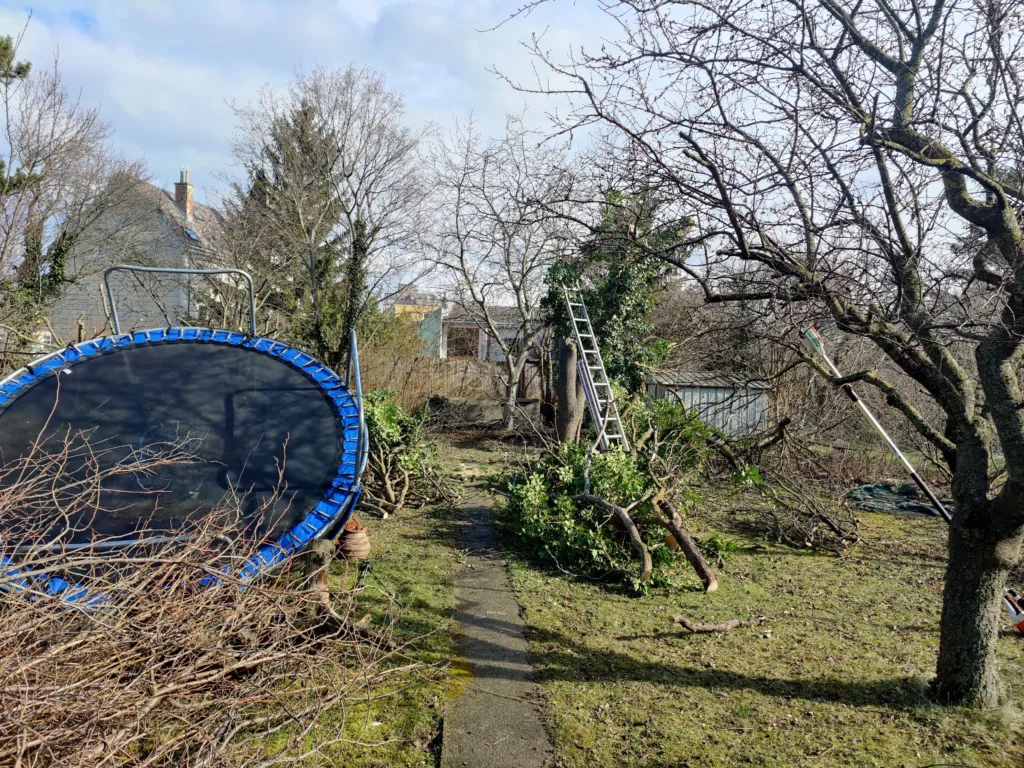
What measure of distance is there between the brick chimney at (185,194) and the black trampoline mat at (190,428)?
2278cm

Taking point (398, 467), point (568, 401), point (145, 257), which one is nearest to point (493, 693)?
point (398, 467)

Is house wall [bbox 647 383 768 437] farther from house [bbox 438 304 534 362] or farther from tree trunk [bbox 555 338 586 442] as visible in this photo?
house [bbox 438 304 534 362]

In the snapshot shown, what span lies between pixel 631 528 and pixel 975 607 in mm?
2487

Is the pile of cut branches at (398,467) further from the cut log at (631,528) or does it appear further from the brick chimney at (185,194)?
the brick chimney at (185,194)

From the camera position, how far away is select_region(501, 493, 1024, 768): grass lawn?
3045mm

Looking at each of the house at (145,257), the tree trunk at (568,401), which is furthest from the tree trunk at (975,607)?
the house at (145,257)

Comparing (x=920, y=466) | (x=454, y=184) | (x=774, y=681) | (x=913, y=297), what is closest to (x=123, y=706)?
(x=774, y=681)

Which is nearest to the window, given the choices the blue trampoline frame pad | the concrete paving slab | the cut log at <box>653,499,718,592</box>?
the blue trampoline frame pad

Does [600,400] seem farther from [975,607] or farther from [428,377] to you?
[428,377]

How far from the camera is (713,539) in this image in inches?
229

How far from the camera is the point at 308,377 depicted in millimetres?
5516

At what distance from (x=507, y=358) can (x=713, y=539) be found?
37.7 feet

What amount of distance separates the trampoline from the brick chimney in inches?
888

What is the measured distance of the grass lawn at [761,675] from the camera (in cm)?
304
